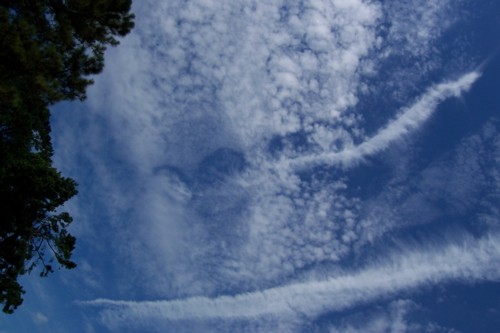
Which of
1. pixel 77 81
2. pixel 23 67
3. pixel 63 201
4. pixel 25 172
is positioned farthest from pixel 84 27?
pixel 63 201

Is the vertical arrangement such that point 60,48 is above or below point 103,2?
below

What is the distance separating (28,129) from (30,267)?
877cm

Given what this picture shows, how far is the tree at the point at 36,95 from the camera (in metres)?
9.67

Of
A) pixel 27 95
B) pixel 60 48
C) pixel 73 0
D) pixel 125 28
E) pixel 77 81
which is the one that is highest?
pixel 125 28

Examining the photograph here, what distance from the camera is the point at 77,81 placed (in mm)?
11656

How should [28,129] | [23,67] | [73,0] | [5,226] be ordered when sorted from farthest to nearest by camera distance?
[5,226]
[28,129]
[73,0]
[23,67]

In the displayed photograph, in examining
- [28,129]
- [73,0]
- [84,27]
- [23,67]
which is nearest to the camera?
[23,67]

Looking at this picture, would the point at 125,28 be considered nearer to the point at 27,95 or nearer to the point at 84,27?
the point at 84,27

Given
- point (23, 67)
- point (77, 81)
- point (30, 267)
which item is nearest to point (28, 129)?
point (77, 81)

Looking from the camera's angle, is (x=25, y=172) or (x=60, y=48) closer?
(x=60, y=48)

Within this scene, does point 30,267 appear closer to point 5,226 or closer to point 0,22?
point 5,226

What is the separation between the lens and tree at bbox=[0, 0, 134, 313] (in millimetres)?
9672

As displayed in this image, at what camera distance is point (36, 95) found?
1032cm

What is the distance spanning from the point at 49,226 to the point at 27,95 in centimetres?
1098
